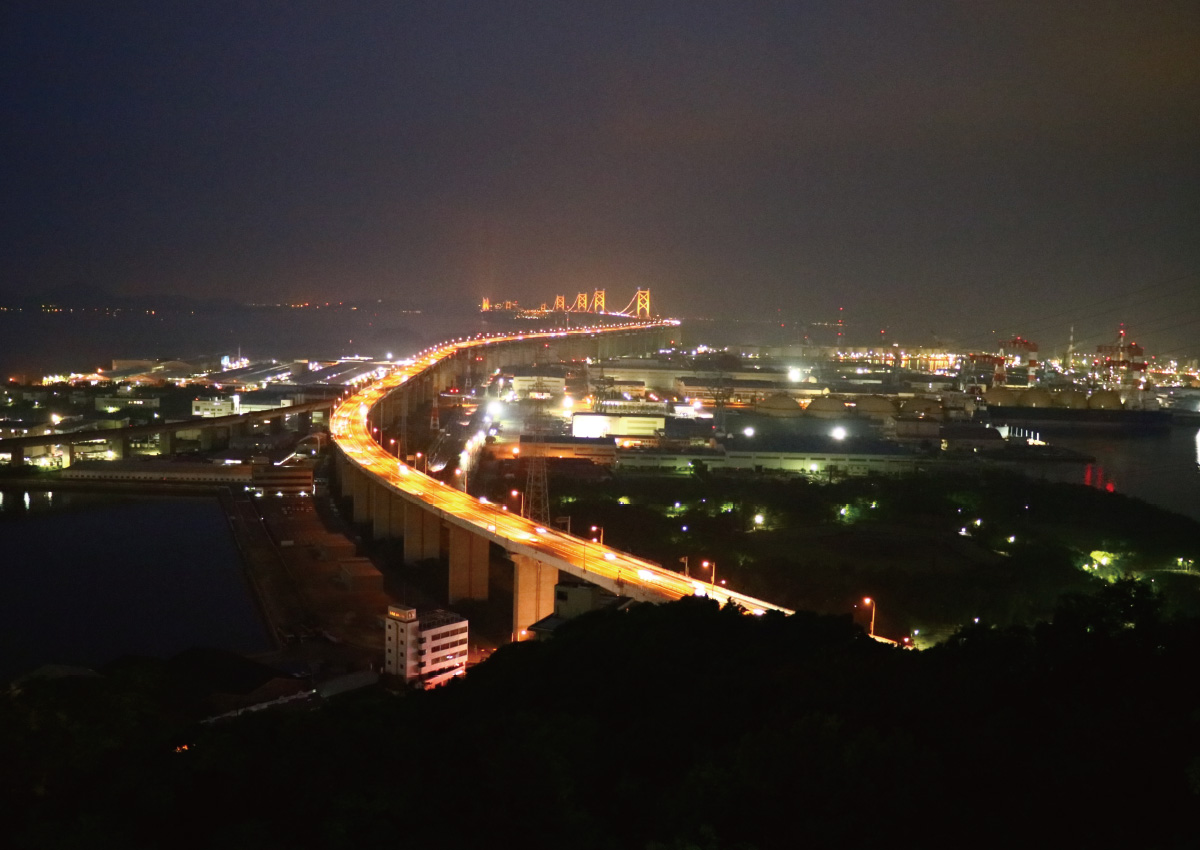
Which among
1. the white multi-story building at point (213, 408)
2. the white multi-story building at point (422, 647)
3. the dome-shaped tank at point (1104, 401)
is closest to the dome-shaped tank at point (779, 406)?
the dome-shaped tank at point (1104, 401)

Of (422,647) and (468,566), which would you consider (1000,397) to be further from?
(422,647)

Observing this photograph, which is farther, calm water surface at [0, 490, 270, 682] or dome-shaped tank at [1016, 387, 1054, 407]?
A: dome-shaped tank at [1016, 387, 1054, 407]

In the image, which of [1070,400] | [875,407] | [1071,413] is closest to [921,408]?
[875,407]

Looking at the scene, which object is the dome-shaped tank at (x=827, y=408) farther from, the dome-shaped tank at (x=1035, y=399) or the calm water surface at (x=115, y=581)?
the calm water surface at (x=115, y=581)

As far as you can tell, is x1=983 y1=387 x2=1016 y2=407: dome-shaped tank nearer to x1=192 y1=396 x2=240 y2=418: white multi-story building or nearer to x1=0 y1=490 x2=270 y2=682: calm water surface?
x1=192 y1=396 x2=240 y2=418: white multi-story building

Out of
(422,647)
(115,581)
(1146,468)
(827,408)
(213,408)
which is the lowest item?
(115,581)

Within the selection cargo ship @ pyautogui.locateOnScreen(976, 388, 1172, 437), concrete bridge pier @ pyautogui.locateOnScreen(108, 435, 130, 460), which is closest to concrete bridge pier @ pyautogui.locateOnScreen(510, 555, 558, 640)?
concrete bridge pier @ pyautogui.locateOnScreen(108, 435, 130, 460)
